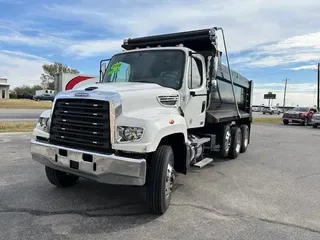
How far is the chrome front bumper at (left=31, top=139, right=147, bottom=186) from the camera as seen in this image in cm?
408

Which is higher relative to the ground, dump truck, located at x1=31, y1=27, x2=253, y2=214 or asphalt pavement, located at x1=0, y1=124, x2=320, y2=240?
dump truck, located at x1=31, y1=27, x2=253, y2=214

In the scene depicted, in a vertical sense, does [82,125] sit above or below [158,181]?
above

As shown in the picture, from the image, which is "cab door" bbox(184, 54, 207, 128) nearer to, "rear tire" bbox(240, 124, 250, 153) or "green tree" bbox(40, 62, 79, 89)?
"rear tire" bbox(240, 124, 250, 153)

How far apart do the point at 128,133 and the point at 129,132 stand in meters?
0.02

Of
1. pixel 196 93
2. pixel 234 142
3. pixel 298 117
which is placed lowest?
pixel 298 117

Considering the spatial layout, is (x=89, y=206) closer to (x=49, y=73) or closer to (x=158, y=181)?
(x=158, y=181)

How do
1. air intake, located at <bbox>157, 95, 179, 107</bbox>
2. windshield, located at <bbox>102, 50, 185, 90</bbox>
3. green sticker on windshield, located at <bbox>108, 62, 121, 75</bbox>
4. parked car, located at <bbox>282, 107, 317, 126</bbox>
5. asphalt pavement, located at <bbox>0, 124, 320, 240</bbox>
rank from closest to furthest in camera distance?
asphalt pavement, located at <bbox>0, 124, 320, 240</bbox>
air intake, located at <bbox>157, 95, 179, 107</bbox>
windshield, located at <bbox>102, 50, 185, 90</bbox>
green sticker on windshield, located at <bbox>108, 62, 121, 75</bbox>
parked car, located at <bbox>282, 107, 317, 126</bbox>

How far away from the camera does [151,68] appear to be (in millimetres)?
5906

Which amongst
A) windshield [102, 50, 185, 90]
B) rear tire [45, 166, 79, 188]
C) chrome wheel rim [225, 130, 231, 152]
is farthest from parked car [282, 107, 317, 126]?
rear tire [45, 166, 79, 188]

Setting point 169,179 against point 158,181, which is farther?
point 169,179

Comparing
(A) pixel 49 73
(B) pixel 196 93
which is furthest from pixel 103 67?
(A) pixel 49 73

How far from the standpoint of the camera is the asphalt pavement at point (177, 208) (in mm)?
3990

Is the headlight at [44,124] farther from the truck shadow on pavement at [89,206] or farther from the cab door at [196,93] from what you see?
the cab door at [196,93]

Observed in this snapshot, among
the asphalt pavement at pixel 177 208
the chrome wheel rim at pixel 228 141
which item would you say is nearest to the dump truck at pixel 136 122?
the asphalt pavement at pixel 177 208
